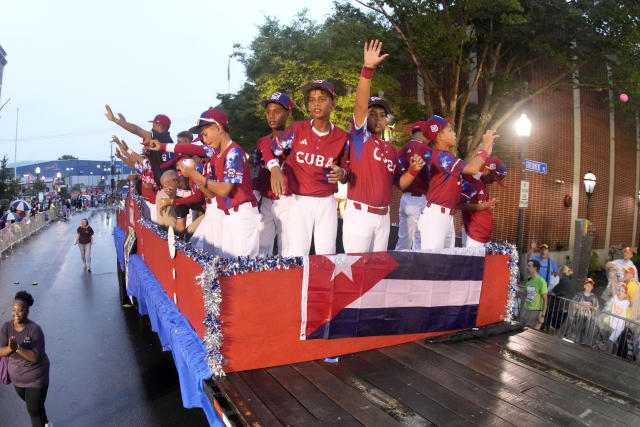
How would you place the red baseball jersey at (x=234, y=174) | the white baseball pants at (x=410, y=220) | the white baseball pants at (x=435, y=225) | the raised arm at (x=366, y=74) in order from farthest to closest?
the white baseball pants at (x=410, y=220)
the white baseball pants at (x=435, y=225)
the red baseball jersey at (x=234, y=174)
the raised arm at (x=366, y=74)

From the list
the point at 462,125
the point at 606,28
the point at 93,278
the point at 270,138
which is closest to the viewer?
the point at 270,138

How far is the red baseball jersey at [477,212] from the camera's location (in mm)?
5031

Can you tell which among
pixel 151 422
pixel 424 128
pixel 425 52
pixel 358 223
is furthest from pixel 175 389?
pixel 425 52

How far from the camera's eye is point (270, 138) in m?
4.34

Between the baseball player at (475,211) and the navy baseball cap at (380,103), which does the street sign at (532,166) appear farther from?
the navy baseball cap at (380,103)

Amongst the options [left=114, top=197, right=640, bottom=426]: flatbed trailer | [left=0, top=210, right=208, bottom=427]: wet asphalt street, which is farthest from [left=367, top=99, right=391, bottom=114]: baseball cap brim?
[left=0, top=210, right=208, bottom=427]: wet asphalt street

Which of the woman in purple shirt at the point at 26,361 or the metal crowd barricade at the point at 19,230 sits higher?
the woman in purple shirt at the point at 26,361

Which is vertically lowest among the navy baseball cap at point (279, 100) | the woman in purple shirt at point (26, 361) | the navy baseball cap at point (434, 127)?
the woman in purple shirt at point (26, 361)

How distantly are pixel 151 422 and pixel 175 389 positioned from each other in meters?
0.86

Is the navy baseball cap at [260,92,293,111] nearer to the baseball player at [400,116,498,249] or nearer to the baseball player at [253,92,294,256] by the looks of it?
the baseball player at [253,92,294,256]

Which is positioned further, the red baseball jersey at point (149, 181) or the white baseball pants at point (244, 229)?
the red baseball jersey at point (149, 181)

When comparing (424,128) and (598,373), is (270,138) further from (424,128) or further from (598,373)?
(598,373)

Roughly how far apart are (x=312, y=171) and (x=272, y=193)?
0.68 meters

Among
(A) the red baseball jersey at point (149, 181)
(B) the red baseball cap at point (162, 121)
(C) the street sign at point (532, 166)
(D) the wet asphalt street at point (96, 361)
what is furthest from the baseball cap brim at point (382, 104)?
(C) the street sign at point (532, 166)
